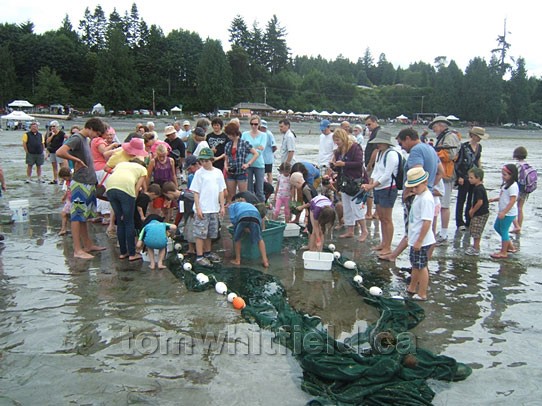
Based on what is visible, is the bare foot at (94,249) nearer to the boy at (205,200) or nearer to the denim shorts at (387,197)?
the boy at (205,200)

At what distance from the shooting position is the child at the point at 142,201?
759 centimetres

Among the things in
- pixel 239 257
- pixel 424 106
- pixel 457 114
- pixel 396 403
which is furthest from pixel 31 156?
pixel 424 106

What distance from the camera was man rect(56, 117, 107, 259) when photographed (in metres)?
7.05

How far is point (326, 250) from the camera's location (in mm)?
7664

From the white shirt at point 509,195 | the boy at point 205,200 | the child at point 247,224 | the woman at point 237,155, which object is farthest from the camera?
the woman at point 237,155

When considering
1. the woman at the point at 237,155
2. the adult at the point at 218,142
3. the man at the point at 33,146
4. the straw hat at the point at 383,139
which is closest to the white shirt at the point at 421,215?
the straw hat at the point at 383,139

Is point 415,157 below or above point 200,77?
below

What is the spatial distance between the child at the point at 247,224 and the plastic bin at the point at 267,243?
21 cm

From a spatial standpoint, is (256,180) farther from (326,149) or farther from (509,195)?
(509,195)

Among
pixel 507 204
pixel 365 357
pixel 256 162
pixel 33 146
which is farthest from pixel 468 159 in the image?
pixel 33 146

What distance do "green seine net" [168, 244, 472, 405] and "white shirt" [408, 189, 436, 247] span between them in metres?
0.78

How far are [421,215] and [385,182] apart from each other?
66.4 inches

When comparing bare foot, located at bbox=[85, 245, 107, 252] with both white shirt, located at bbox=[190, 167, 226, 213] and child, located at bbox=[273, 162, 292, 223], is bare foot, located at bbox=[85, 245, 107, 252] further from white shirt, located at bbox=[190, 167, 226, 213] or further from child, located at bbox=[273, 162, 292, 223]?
child, located at bbox=[273, 162, 292, 223]

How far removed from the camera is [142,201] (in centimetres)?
759
